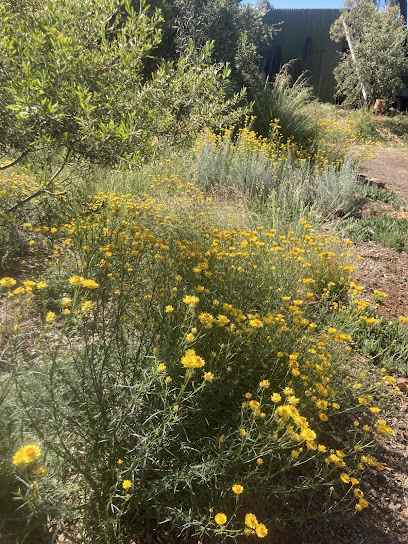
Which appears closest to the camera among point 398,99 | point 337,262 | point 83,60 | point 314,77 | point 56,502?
point 56,502

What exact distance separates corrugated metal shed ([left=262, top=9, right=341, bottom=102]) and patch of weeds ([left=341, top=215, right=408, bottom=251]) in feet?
43.9

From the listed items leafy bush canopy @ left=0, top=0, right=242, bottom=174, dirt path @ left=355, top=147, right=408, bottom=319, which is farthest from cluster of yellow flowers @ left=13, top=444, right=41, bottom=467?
dirt path @ left=355, top=147, right=408, bottom=319

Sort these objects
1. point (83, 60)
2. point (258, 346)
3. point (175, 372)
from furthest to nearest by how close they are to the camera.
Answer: point (83, 60), point (258, 346), point (175, 372)

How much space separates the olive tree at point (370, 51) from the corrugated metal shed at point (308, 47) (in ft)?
3.18

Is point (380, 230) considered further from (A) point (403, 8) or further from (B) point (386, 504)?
(A) point (403, 8)

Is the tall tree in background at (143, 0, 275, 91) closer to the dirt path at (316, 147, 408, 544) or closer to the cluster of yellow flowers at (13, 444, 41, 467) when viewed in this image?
the dirt path at (316, 147, 408, 544)

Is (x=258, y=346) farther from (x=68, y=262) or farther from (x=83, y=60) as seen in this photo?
(x=83, y=60)

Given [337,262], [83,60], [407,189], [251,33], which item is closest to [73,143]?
[83,60]

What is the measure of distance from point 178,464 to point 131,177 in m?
3.54

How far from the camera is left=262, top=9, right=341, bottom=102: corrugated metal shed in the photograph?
16.3m

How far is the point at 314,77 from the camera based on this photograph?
54.3ft

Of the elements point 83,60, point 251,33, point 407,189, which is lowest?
point 407,189

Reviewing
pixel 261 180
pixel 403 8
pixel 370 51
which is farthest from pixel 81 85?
pixel 403 8

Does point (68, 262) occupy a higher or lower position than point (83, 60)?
lower
